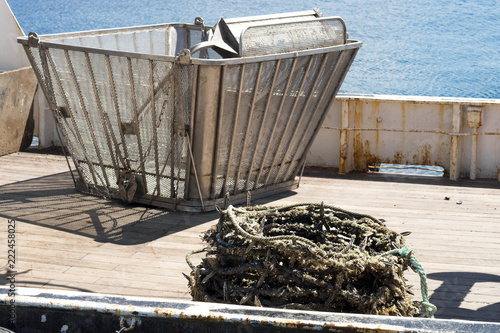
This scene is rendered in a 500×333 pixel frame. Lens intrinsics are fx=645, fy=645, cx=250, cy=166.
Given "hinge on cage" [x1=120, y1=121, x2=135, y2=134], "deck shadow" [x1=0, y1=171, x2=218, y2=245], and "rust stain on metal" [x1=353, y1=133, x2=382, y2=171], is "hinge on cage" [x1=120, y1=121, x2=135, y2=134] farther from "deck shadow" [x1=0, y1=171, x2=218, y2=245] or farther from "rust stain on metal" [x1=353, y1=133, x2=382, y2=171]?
A: "rust stain on metal" [x1=353, y1=133, x2=382, y2=171]

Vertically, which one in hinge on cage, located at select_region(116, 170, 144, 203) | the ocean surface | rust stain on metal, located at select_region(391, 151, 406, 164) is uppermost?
hinge on cage, located at select_region(116, 170, 144, 203)

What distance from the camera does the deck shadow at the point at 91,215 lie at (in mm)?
5766

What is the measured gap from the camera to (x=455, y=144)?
7.41 meters

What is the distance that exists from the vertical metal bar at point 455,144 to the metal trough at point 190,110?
1507 millimetres

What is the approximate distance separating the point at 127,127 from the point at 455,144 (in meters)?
3.74

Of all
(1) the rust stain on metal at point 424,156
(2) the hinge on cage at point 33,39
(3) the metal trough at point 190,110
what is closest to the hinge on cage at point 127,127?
(3) the metal trough at point 190,110

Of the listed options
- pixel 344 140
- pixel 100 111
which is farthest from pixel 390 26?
pixel 100 111

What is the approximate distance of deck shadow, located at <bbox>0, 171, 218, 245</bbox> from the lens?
18.9 ft

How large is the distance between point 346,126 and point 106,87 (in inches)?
117

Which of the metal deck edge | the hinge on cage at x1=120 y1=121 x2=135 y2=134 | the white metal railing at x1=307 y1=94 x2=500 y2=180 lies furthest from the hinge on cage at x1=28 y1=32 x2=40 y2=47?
the metal deck edge

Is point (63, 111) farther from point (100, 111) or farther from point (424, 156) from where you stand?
point (424, 156)

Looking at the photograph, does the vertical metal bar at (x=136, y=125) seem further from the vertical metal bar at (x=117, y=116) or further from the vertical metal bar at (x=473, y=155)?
the vertical metal bar at (x=473, y=155)

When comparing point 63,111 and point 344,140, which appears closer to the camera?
point 63,111

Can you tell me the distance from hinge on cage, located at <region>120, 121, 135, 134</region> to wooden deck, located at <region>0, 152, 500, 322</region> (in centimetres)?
79
